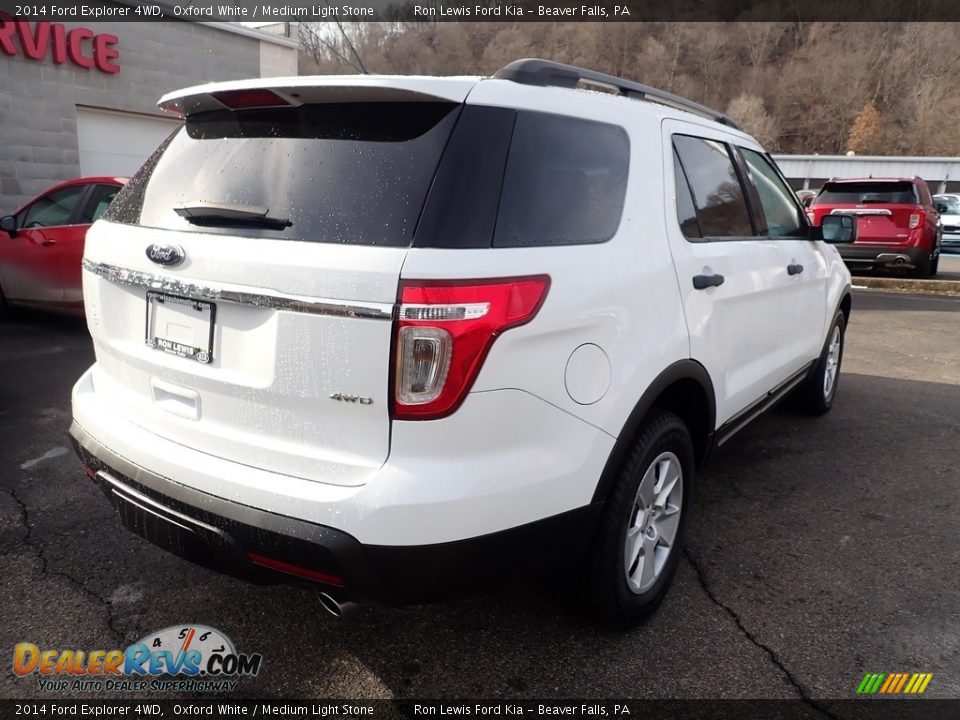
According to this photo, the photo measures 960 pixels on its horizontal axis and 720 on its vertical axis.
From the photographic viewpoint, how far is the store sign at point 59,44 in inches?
405

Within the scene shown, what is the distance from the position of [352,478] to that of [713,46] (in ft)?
337

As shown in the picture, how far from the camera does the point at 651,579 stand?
8.39 ft

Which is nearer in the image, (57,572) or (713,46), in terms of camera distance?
(57,572)

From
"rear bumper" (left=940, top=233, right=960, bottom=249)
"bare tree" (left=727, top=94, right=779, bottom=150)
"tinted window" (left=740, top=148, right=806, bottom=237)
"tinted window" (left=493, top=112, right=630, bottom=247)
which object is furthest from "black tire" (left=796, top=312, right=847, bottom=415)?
"bare tree" (left=727, top=94, right=779, bottom=150)

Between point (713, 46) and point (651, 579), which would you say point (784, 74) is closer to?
point (713, 46)

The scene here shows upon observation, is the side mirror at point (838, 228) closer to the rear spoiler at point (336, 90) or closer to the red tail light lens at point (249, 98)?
the rear spoiler at point (336, 90)

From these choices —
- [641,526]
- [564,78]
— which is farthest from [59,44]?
[641,526]

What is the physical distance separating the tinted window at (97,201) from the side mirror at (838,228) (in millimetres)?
6023

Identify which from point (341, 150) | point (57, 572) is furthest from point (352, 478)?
point (57, 572)

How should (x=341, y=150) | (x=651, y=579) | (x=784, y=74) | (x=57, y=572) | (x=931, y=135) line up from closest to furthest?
(x=341, y=150)
(x=651, y=579)
(x=57, y=572)
(x=931, y=135)
(x=784, y=74)

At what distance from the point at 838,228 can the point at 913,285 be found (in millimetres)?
8556

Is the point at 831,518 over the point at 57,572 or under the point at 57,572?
over

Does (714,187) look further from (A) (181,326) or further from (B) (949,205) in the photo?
(B) (949,205)

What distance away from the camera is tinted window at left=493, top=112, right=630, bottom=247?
1.95 m
